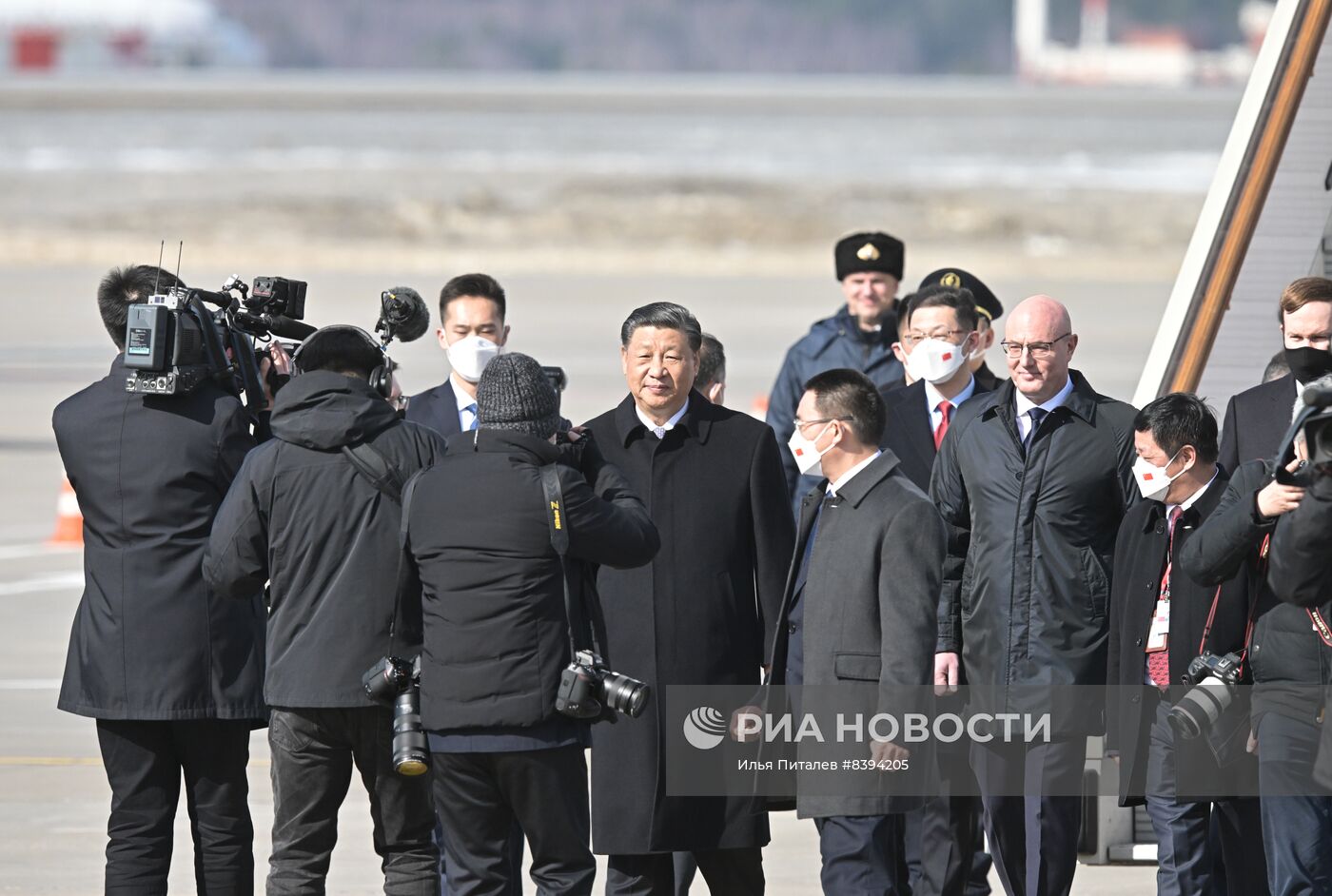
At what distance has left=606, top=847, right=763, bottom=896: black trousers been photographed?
237 inches

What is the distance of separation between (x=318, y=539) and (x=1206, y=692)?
2440 mm

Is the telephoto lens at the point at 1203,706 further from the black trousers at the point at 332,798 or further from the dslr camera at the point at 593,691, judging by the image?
the black trousers at the point at 332,798

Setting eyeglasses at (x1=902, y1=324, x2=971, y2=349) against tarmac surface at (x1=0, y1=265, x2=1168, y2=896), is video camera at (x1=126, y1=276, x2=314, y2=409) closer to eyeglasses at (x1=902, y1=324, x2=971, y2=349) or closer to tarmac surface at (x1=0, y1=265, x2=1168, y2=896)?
tarmac surface at (x1=0, y1=265, x2=1168, y2=896)

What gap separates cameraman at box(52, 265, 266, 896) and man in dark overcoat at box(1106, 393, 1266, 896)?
2508 millimetres

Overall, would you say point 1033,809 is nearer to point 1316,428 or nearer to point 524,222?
point 1316,428

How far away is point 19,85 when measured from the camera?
9481 cm

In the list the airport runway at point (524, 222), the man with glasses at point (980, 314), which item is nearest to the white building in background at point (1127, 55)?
the airport runway at point (524, 222)

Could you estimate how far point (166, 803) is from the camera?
6.05 m

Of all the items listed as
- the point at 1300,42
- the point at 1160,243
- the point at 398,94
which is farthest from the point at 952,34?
the point at 1300,42

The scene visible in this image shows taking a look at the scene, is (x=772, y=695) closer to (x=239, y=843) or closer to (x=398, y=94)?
(x=239, y=843)

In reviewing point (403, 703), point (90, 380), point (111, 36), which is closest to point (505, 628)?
point (403, 703)

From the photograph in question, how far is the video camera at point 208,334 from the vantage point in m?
5.83

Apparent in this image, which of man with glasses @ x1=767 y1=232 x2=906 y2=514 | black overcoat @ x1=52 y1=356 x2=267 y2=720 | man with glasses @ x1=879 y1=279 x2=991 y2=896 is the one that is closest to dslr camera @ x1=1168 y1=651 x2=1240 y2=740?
man with glasses @ x1=879 y1=279 x2=991 y2=896

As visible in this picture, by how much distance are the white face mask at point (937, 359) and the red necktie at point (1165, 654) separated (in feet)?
4.45
